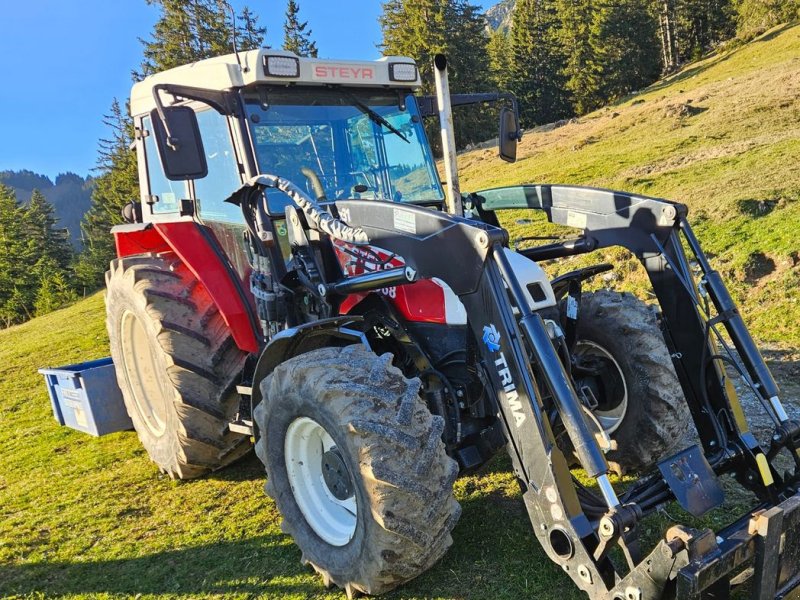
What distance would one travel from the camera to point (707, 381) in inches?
134

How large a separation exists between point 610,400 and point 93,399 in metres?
4.19

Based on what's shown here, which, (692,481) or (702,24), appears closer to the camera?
(692,481)

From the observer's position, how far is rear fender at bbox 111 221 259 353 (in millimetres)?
4391

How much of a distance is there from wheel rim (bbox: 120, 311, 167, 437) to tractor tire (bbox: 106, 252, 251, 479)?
108 mm

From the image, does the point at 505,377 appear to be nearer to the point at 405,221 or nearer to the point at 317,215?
the point at 405,221

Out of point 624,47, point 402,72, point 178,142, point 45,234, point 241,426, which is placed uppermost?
point 624,47

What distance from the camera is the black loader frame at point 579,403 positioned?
94.0 inches

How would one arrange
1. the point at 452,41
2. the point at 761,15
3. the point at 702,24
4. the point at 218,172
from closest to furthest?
the point at 218,172
the point at 452,41
the point at 761,15
the point at 702,24

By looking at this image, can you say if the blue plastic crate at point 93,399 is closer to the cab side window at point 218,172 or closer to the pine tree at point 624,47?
the cab side window at point 218,172

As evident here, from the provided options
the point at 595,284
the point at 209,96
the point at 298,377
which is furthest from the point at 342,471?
the point at 595,284

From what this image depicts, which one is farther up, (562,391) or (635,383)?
(562,391)

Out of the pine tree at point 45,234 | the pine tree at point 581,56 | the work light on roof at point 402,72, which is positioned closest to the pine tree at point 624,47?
the pine tree at point 581,56

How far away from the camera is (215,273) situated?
454 centimetres

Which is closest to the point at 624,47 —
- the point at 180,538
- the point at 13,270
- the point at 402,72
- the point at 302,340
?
the point at 13,270
